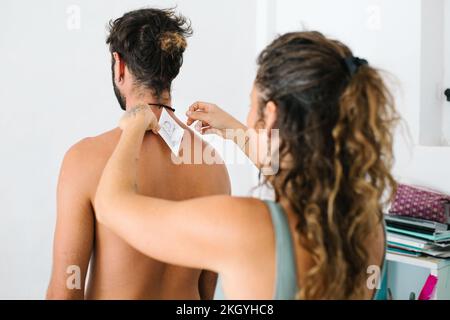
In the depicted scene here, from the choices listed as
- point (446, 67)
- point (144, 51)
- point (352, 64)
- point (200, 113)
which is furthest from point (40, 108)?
point (446, 67)

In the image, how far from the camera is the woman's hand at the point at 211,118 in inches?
53.6

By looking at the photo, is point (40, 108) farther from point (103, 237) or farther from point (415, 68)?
point (415, 68)

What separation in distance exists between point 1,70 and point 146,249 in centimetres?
147

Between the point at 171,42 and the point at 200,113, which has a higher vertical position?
the point at 171,42

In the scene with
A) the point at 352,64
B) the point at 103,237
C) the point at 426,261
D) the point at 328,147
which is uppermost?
the point at 352,64

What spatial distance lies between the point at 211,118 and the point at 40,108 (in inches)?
38.6

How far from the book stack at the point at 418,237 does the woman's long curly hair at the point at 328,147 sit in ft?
3.02

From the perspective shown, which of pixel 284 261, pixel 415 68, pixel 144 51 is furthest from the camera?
pixel 415 68

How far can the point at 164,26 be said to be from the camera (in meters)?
1.14

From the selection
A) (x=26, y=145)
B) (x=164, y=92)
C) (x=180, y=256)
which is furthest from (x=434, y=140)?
(x=26, y=145)

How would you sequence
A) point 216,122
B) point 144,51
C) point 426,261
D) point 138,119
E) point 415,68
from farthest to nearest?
point 415,68, point 426,261, point 216,122, point 144,51, point 138,119

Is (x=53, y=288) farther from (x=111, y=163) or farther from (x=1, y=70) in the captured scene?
(x=1, y=70)

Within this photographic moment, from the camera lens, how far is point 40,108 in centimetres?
198

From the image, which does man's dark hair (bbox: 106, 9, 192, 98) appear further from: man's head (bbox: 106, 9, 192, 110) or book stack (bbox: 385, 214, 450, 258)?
book stack (bbox: 385, 214, 450, 258)
